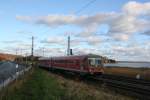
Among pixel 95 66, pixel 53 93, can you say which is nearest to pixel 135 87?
pixel 53 93

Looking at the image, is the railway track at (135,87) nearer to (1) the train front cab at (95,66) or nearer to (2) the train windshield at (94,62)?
(1) the train front cab at (95,66)

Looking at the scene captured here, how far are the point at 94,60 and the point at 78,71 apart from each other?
2.86m

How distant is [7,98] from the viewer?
57.0ft

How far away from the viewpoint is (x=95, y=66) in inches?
1609

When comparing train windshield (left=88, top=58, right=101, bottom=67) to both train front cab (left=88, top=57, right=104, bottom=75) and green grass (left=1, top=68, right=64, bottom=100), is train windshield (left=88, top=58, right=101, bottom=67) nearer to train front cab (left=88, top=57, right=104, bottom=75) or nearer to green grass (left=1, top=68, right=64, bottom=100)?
train front cab (left=88, top=57, right=104, bottom=75)

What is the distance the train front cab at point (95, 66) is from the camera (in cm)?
4034

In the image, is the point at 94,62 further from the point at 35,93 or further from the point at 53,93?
the point at 35,93

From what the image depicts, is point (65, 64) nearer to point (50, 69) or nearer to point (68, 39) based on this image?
point (50, 69)

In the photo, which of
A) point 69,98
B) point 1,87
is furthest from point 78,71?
point 69,98

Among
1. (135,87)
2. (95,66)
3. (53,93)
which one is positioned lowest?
(135,87)

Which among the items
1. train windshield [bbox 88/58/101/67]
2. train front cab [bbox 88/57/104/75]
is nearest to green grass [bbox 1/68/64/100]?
train front cab [bbox 88/57/104/75]

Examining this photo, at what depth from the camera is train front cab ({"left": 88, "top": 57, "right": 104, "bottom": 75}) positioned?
4034cm

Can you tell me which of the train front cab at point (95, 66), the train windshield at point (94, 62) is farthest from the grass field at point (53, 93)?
the train windshield at point (94, 62)

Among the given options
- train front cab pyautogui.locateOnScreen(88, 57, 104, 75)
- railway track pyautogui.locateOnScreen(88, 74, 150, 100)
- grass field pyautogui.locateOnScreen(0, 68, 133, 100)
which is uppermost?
train front cab pyautogui.locateOnScreen(88, 57, 104, 75)
